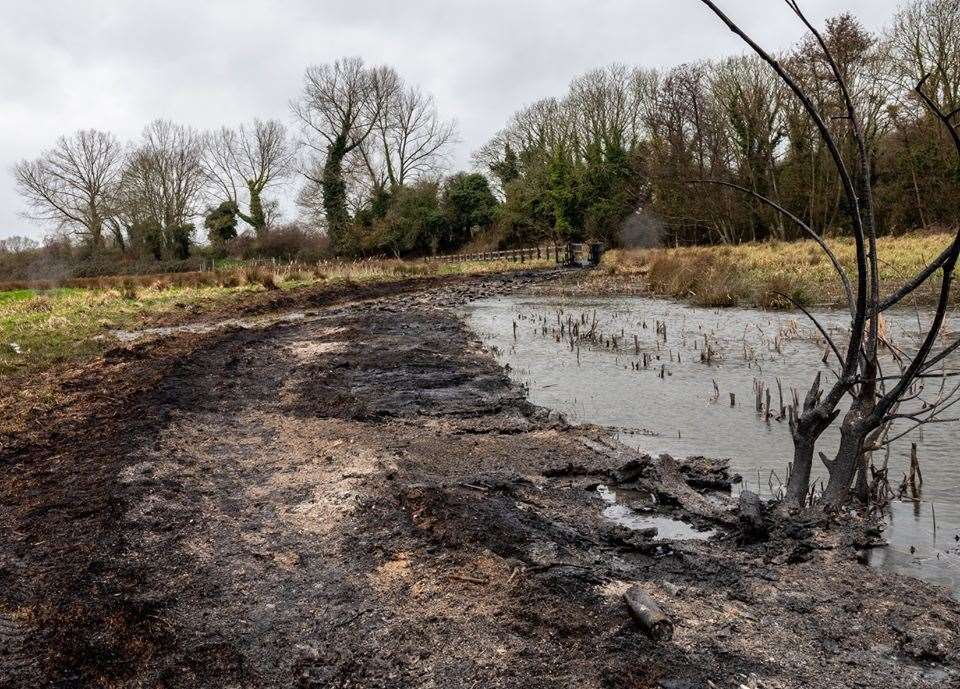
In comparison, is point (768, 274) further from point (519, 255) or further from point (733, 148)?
point (519, 255)

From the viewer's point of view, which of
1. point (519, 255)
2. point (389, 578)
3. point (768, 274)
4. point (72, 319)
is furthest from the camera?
point (519, 255)

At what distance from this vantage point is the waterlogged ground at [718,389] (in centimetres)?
440

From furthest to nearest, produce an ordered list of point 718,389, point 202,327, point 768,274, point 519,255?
point 519,255 → point 768,274 → point 202,327 → point 718,389

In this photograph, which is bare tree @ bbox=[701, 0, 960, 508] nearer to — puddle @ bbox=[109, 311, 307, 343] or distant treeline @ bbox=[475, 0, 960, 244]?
puddle @ bbox=[109, 311, 307, 343]

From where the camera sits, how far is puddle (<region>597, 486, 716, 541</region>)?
13.3 feet

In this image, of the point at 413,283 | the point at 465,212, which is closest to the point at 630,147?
the point at 465,212

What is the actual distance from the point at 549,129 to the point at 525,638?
45530 mm

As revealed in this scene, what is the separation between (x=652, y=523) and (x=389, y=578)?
1749 millimetres

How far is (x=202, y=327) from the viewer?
14.0m

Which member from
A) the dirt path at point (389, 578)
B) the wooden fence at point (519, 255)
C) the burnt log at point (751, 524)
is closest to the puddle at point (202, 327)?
the dirt path at point (389, 578)

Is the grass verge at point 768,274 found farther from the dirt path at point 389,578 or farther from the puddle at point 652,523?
the dirt path at point 389,578

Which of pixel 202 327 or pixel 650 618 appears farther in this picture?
pixel 202 327

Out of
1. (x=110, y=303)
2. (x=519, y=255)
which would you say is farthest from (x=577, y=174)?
(x=110, y=303)

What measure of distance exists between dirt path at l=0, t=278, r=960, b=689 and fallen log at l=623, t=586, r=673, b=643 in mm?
47
